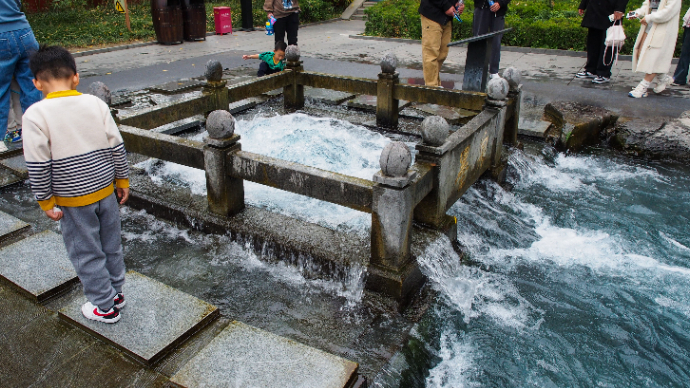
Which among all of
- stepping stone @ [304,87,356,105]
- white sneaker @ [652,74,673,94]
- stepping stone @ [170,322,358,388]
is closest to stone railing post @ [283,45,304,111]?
stepping stone @ [304,87,356,105]

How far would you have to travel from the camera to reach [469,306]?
149 inches

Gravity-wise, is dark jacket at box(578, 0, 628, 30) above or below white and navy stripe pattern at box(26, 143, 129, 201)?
above

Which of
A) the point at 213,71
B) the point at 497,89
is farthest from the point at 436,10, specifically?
the point at 213,71

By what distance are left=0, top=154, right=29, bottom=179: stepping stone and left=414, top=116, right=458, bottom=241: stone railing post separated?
449cm

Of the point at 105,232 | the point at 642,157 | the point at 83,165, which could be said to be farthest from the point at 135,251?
the point at 642,157

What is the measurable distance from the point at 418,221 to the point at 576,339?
152cm

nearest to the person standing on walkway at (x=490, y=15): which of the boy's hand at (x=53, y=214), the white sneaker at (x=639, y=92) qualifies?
the white sneaker at (x=639, y=92)

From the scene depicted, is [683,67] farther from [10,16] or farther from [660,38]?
[10,16]

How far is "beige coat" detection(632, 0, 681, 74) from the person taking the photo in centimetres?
828

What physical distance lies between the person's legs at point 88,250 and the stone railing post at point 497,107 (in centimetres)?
416

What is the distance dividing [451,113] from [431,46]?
1174 mm

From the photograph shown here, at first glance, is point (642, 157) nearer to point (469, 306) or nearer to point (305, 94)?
point (469, 306)

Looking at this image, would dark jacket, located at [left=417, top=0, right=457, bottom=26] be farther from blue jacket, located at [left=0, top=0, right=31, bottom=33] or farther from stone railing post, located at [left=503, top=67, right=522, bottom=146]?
blue jacket, located at [left=0, top=0, right=31, bottom=33]

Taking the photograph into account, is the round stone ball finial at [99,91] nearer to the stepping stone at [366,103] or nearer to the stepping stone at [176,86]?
the stepping stone at [176,86]
